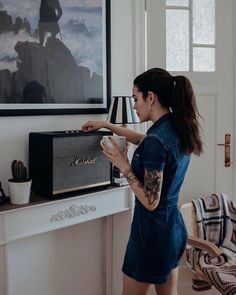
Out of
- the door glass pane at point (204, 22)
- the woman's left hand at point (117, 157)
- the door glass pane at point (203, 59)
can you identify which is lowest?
the woman's left hand at point (117, 157)

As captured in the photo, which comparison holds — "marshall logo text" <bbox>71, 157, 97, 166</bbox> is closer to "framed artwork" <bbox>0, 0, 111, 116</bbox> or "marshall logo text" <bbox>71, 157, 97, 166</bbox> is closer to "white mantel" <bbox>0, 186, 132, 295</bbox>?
"white mantel" <bbox>0, 186, 132, 295</bbox>

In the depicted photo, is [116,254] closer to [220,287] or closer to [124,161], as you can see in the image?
[220,287]

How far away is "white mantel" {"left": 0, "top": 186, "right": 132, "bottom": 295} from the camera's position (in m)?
1.92

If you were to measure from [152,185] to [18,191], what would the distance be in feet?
2.24

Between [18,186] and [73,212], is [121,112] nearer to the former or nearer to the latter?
[73,212]

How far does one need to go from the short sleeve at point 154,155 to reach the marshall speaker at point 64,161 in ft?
1.84

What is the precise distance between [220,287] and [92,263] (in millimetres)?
828

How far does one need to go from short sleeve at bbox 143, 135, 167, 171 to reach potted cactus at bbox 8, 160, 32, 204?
0.64 m

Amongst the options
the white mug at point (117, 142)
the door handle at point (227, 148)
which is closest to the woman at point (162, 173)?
the white mug at point (117, 142)

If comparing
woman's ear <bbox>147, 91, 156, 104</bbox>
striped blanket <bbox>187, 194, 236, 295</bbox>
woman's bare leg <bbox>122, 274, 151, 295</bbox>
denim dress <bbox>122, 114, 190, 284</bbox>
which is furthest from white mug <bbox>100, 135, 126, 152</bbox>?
striped blanket <bbox>187, 194, 236, 295</bbox>

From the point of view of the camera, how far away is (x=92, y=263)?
261 cm

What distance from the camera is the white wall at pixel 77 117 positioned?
2.10m

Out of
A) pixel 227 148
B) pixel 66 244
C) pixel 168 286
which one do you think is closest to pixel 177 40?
pixel 227 148

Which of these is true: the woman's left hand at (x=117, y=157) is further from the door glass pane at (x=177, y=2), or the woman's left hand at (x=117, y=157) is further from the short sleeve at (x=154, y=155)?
the door glass pane at (x=177, y=2)
